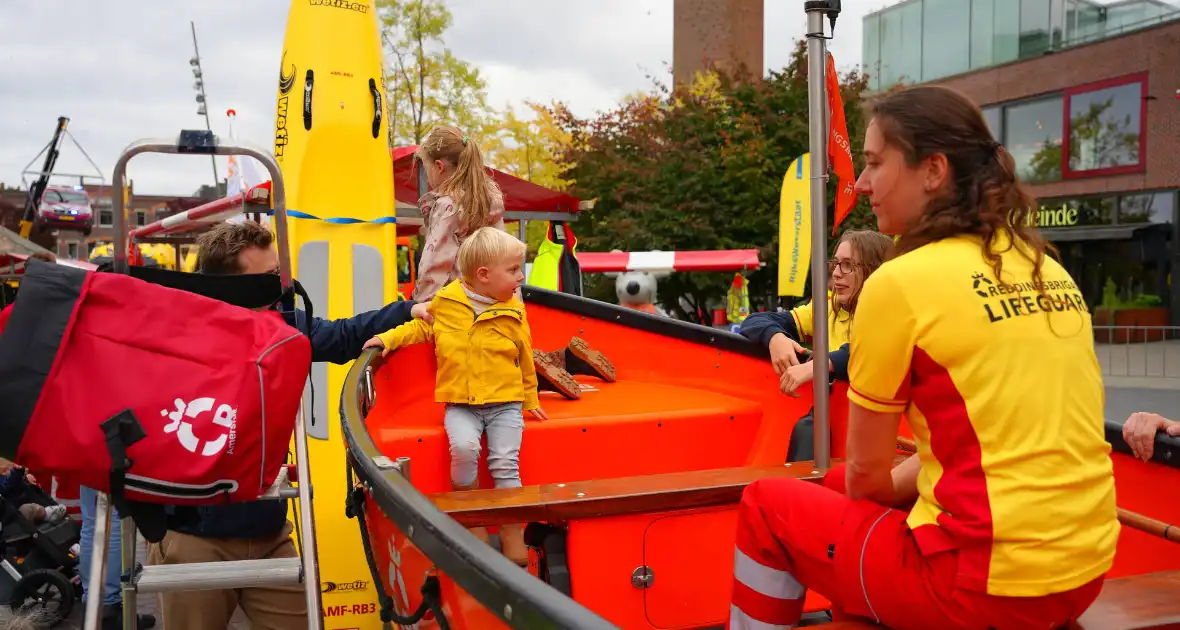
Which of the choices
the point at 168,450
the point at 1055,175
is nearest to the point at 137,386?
the point at 168,450

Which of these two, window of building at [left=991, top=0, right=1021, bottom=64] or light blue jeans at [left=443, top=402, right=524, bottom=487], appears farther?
window of building at [left=991, top=0, right=1021, bottom=64]

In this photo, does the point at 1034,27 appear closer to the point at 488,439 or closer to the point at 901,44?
the point at 901,44

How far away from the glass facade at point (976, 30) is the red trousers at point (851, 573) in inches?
966

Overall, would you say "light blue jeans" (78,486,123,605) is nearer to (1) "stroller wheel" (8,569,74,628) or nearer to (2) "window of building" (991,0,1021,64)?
(1) "stroller wheel" (8,569,74,628)

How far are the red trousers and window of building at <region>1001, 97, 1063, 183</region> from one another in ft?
87.2

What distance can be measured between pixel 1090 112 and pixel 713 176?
14596 millimetres

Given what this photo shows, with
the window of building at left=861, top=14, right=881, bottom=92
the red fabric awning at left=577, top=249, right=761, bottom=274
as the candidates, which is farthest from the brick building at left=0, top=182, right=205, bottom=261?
the window of building at left=861, top=14, right=881, bottom=92

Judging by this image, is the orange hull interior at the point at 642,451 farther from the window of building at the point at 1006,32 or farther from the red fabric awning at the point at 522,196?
the window of building at the point at 1006,32

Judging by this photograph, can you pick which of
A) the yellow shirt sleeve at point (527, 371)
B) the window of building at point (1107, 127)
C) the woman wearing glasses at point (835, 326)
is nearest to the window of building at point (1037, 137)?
the window of building at point (1107, 127)

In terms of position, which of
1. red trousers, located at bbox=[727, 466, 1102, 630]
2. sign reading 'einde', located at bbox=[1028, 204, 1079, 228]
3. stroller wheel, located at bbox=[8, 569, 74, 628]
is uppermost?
sign reading 'einde', located at bbox=[1028, 204, 1079, 228]

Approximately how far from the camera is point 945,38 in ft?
94.2

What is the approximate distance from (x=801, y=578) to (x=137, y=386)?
5.05ft

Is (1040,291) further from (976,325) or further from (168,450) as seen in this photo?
(168,450)

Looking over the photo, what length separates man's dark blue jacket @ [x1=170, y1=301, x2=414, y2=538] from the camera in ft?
9.72
